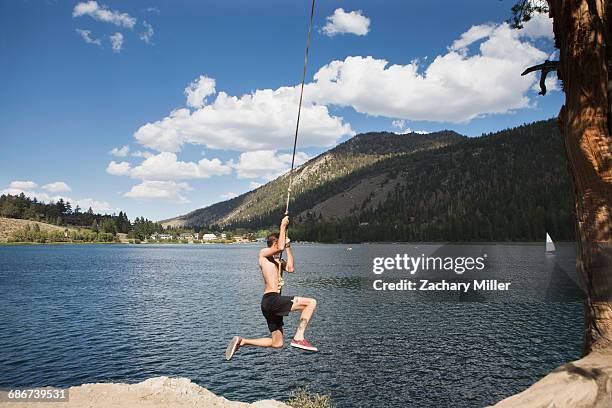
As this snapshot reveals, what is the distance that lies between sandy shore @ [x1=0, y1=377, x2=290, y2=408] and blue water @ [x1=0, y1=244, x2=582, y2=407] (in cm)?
802

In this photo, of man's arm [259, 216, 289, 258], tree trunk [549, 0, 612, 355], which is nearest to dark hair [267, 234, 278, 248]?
man's arm [259, 216, 289, 258]

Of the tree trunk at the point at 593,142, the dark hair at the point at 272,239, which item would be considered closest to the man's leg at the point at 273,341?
the dark hair at the point at 272,239

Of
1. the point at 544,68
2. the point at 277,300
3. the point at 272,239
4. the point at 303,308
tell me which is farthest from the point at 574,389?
the point at 544,68

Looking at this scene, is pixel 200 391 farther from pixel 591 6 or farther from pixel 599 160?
pixel 591 6

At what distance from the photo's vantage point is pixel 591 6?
29.5ft

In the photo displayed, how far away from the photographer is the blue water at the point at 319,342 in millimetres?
24344

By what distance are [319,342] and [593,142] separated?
27.5 metres

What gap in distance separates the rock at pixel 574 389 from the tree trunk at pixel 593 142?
38.1 inches

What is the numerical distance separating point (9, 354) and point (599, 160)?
35.3m

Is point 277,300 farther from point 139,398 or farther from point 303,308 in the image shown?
point 139,398

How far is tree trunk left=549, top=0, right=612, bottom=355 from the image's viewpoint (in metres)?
8.91

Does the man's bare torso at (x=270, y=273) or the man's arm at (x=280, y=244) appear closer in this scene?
the man's arm at (x=280, y=244)

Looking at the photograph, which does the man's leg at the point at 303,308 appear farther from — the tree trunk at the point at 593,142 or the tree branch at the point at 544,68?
the tree branch at the point at 544,68

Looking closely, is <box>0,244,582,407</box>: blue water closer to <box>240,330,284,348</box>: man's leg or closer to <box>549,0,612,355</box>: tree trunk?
<box>240,330,284,348</box>: man's leg
